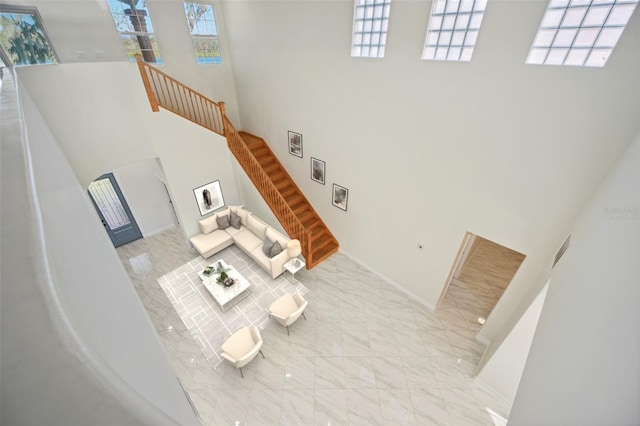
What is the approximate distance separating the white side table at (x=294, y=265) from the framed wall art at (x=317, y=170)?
2.22m

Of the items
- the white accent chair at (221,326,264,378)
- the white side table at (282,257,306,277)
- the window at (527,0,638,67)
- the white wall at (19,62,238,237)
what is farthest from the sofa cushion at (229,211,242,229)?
the window at (527,0,638,67)

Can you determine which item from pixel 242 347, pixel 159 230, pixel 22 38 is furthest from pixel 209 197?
pixel 22 38

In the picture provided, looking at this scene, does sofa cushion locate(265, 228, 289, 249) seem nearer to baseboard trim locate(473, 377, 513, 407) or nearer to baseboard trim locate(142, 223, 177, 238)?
baseboard trim locate(142, 223, 177, 238)

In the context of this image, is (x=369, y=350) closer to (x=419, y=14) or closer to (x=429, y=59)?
(x=429, y=59)

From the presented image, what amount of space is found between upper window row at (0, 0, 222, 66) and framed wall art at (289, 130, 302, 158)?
3.64 m

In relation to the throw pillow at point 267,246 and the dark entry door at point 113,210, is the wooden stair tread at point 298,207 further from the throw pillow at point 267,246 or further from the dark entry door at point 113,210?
the dark entry door at point 113,210

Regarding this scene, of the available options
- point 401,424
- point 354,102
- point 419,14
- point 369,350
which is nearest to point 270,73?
point 354,102

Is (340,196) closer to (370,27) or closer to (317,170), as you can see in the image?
(317,170)

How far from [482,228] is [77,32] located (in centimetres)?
945

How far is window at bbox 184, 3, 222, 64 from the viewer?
7512 millimetres

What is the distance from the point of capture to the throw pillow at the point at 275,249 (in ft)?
22.5

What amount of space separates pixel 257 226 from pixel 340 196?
98.9 inches

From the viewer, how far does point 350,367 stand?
5.06 meters

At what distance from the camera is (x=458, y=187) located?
15.8ft
